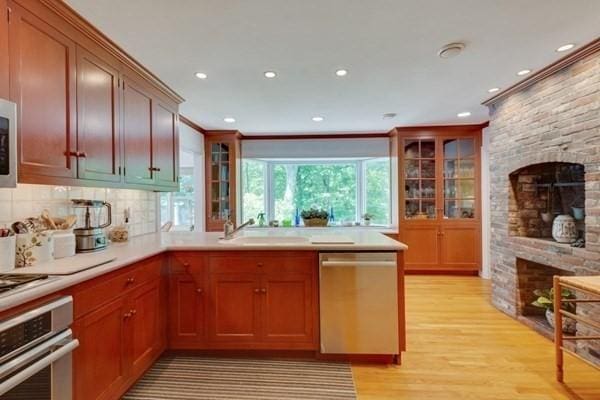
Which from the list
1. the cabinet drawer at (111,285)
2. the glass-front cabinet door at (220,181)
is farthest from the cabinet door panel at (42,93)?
the glass-front cabinet door at (220,181)

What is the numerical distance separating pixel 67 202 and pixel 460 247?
16.7ft

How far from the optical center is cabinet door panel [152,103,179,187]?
291 centimetres

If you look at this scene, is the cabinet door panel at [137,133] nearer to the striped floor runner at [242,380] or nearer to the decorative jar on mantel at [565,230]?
the striped floor runner at [242,380]

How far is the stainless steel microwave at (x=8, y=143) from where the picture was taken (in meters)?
1.40

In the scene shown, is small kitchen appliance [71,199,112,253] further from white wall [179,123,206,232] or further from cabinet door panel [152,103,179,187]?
white wall [179,123,206,232]

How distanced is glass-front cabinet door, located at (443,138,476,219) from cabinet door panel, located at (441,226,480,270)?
226mm

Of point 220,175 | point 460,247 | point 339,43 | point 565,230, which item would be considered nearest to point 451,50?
point 339,43

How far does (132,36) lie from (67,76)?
54 centimetres

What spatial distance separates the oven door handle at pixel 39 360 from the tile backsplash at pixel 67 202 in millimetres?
829

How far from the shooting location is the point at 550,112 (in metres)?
2.84

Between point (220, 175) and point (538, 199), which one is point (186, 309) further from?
point (538, 199)

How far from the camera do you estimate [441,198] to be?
517cm

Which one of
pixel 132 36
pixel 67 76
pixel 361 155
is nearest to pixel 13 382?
pixel 67 76

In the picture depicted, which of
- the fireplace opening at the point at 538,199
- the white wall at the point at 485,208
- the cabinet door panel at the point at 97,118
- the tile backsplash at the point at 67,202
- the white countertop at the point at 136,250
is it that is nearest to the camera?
the white countertop at the point at 136,250
